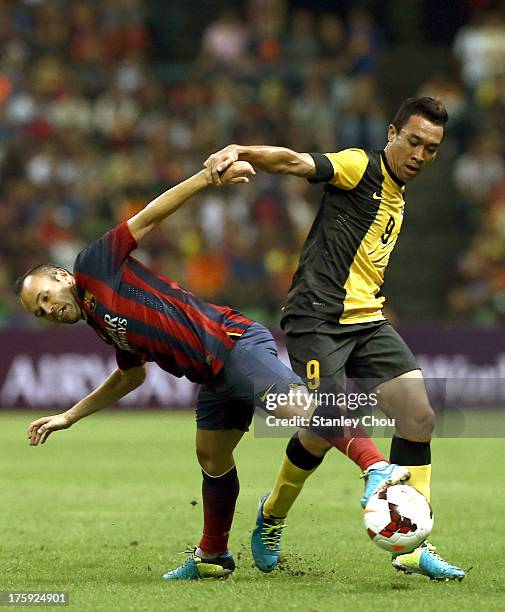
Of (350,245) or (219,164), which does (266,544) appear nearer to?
(350,245)

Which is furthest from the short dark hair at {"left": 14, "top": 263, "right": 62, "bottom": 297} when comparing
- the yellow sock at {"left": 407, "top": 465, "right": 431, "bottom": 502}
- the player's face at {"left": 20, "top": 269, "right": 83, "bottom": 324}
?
the yellow sock at {"left": 407, "top": 465, "right": 431, "bottom": 502}

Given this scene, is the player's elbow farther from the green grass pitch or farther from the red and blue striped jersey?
the green grass pitch

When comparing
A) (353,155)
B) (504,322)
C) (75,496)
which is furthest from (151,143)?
(353,155)

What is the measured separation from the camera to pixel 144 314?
6.20 meters

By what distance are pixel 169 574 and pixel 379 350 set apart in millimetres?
1506

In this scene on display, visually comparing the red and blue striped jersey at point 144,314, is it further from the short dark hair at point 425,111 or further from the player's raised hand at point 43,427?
the short dark hair at point 425,111

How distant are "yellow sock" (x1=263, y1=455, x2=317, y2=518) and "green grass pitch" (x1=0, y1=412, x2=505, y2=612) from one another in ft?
0.99

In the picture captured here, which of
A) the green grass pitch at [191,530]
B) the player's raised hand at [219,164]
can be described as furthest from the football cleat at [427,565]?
the player's raised hand at [219,164]

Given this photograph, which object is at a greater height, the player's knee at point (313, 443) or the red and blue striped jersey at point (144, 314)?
the red and blue striped jersey at point (144, 314)

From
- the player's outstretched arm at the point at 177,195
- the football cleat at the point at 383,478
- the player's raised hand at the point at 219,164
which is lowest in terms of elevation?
the football cleat at the point at 383,478

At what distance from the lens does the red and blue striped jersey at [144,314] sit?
20.3 ft

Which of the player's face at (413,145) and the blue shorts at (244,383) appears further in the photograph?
the player's face at (413,145)

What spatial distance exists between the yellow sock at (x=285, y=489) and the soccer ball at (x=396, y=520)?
2.87 ft

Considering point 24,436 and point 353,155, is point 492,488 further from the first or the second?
point 24,436
